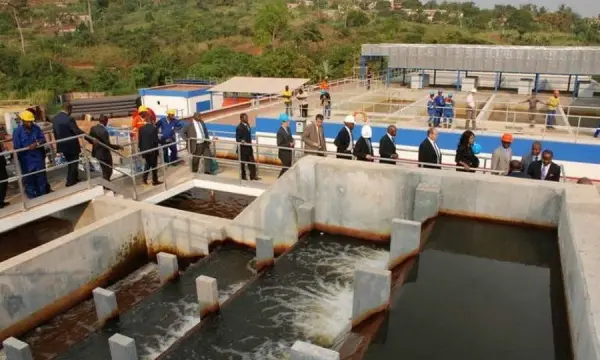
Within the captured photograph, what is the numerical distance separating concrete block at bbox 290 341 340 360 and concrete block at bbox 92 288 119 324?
12.8 feet

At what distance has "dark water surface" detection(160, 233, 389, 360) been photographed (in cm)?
699

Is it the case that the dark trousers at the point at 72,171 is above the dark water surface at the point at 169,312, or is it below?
above

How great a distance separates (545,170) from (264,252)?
5.13 meters

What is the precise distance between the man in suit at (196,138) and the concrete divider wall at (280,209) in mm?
2633

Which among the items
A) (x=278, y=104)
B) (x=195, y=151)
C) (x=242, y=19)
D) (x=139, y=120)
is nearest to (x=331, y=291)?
(x=195, y=151)

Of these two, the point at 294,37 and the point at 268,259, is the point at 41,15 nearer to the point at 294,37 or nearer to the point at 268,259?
the point at 294,37

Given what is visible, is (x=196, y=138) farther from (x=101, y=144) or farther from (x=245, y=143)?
(x=101, y=144)

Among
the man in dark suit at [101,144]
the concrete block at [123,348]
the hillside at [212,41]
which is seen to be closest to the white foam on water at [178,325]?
the concrete block at [123,348]

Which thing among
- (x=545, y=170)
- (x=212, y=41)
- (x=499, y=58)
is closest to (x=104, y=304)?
(x=545, y=170)

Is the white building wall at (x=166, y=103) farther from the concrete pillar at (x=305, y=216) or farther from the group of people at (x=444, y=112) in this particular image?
the concrete pillar at (x=305, y=216)

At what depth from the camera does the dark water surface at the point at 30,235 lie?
393 inches

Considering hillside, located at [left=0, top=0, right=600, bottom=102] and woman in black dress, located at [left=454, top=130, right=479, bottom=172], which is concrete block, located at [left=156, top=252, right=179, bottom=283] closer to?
woman in black dress, located at [left=454, top=130, right=479, bottom=172]

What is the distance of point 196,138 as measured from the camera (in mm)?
11500

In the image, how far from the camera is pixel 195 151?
12109mm
